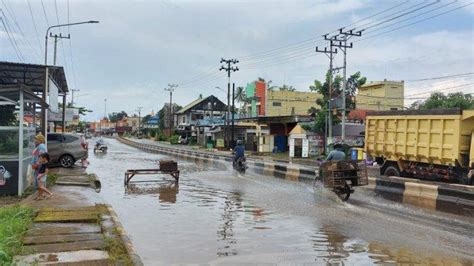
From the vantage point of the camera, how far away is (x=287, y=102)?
7094 centimetres

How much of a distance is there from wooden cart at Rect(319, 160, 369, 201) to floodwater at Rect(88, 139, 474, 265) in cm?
36

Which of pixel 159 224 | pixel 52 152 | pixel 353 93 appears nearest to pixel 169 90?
pixel 353 93

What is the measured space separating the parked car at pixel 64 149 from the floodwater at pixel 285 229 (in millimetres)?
9007

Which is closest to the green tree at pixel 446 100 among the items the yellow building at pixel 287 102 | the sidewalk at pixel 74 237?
the yellow building at pixel 287 102

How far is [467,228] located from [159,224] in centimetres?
608

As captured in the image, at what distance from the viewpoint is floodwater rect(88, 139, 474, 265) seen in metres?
7.18

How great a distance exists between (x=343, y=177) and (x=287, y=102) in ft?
190

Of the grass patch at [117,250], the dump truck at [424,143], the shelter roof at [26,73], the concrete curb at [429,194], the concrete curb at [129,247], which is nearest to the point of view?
the grass patch at [117,250]

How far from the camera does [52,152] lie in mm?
23141

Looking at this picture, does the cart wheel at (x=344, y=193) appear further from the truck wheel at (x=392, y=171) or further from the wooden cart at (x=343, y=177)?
the truck wheel at (x=392, y=171)

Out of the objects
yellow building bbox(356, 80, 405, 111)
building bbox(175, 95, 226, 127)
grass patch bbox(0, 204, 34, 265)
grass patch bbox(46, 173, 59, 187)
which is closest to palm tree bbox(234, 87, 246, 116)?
building bbox(175, 95, 226, 127)

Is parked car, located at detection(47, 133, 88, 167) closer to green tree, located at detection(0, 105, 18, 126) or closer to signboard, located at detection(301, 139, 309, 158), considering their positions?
green tree, located at detection(0, 105, 18, 126)

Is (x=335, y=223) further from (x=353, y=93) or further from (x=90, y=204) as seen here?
(x=353, y=93)

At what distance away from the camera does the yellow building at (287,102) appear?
69.3 metres
